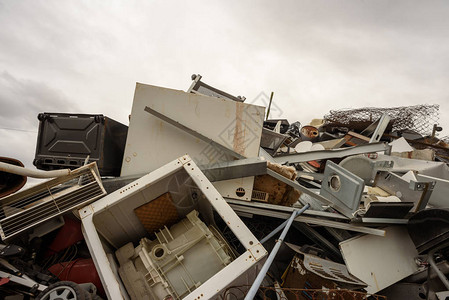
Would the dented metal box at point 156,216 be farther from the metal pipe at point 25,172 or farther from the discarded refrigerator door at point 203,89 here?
the discarded refrigerator door at point 203,89

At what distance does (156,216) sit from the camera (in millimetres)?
1657

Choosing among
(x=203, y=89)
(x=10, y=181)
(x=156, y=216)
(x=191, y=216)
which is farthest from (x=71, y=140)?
(x=203, y=89)

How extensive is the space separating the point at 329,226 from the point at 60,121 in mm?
2763

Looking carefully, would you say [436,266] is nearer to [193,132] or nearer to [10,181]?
[193,132]

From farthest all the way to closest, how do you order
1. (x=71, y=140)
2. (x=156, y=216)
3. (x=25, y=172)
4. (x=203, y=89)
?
(x=203, y=89), (x=71, y=140), (x=156, y=216), (x=25, y=172)

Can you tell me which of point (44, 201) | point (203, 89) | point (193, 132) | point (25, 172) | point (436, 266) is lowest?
point (436, 266)

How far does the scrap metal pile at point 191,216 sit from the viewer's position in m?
1.30

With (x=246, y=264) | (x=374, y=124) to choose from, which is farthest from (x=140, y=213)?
(x=374, y=124)

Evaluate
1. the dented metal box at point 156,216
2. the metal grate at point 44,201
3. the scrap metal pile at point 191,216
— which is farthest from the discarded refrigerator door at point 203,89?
the metal grate at point 44,201

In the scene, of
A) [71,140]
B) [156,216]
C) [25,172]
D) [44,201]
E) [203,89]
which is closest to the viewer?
[25,172]

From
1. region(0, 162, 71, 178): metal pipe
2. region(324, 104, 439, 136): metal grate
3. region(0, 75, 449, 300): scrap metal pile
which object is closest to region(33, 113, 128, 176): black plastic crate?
region(0, 75, 449, 300): scrap metal pile

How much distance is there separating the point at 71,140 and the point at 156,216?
1089mm

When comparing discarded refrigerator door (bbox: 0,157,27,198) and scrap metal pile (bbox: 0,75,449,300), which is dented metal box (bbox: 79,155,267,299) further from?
discarded refrigerator door (bbox: 0,157,27,198)

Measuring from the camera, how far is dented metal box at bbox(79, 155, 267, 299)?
1091 mm
